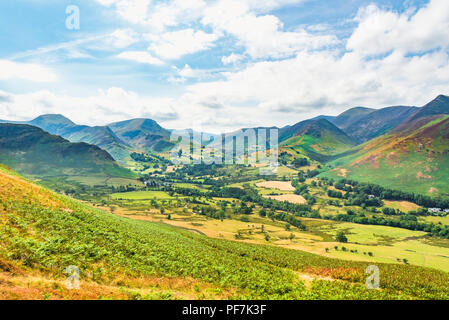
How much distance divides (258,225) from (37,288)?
5565 inches

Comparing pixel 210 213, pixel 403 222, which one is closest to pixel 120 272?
pixel 210 213

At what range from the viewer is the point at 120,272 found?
29141mm

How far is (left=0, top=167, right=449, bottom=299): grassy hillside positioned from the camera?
22.8 m

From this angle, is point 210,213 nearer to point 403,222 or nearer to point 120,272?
point 403,222

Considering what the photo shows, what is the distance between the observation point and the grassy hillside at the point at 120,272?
22.8 m

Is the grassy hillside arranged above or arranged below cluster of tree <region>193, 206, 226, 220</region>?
above

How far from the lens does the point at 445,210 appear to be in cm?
19625

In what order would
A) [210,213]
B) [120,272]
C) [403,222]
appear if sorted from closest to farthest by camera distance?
[120,272], [403,222], [210,213]

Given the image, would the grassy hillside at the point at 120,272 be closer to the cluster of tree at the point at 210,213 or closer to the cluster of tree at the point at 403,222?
the cluster of tree at the point at 210,213

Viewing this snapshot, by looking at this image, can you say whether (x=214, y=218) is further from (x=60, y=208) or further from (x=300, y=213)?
(x=60, y=208)

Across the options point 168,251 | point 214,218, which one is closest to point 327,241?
point 214,218

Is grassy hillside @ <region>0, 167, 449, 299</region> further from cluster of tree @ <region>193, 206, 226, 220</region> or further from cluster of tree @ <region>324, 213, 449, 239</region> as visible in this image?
cluster of tree @ <region>324, 213, 449, 239</region>

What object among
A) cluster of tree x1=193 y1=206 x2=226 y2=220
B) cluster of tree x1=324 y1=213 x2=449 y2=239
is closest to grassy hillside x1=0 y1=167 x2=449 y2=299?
cluster of tree x1=193 y1=206 x2=226 y2=220
